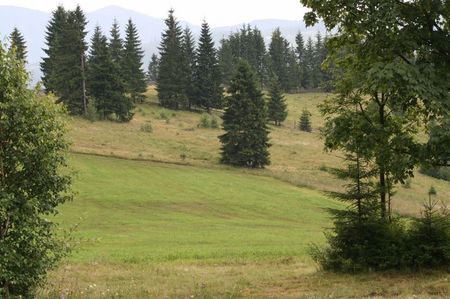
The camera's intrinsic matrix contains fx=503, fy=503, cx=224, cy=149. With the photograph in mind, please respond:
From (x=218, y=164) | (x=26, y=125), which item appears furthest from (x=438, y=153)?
(x=218, y=164)

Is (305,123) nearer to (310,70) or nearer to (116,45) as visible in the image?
(116,45)

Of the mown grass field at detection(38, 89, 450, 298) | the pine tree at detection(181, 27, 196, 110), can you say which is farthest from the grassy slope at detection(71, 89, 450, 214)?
the pine tree at detection(181, 27, 196, 110)

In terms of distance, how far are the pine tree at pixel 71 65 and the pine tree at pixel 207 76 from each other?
2771 centimetres

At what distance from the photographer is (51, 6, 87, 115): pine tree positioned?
8012 cm

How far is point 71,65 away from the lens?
8112 cm

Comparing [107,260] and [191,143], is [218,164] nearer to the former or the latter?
[191,143]

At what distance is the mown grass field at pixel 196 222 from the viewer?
1458 cm

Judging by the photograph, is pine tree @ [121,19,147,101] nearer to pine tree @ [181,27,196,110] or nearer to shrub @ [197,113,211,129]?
pine tree @ [181,27,196,110]

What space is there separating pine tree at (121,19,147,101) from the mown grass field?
17.4m

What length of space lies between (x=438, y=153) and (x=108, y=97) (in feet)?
247

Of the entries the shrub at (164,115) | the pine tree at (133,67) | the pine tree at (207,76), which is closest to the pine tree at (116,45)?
the pine tree at (133,67)

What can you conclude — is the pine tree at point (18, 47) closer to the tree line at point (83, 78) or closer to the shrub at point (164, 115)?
the tree line at point (83, 78)

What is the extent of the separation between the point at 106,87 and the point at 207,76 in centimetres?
2737

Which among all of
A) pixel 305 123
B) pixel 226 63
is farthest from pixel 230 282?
pixel 226 63
